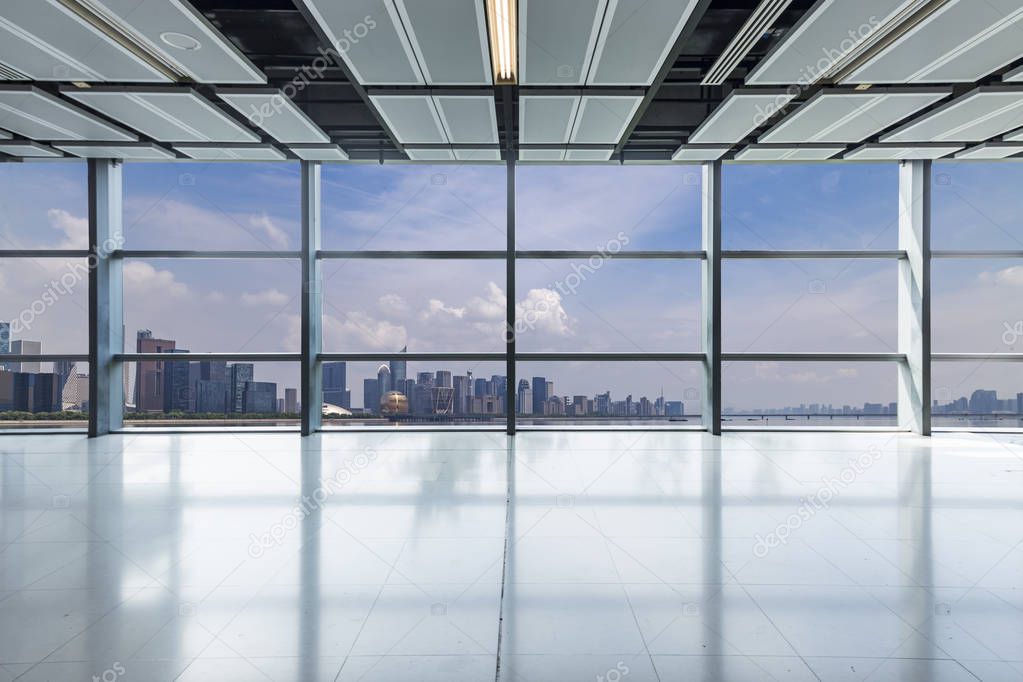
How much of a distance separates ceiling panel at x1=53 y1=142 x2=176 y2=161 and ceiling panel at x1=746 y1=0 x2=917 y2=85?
7.59 m

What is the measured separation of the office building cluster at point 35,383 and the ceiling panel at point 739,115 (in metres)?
9.78

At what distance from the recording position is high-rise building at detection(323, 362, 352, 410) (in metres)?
8.62

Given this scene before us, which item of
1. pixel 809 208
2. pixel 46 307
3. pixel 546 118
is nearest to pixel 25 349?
pixel 46 307

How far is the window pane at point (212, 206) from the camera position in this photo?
8383 mm

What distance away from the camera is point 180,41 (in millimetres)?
4559

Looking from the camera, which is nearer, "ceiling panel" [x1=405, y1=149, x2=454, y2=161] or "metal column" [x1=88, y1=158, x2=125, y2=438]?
"ceiling panel" [x1=405, y1=149, x2=454, y2=161]

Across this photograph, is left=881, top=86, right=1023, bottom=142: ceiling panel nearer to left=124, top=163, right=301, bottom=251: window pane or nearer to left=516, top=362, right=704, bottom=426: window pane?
left=516, top=362, right=704, bottom=426: window pane

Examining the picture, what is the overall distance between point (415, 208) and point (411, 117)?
2401 mm

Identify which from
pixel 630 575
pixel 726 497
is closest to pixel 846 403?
pixel 726 497

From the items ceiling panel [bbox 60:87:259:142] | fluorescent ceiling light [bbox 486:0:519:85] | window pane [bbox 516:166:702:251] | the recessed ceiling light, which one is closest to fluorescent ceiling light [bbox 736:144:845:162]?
window pane [bbox 516:166:702:251]

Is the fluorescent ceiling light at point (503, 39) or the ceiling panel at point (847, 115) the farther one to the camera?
the ceiling panel at point (847, 115)

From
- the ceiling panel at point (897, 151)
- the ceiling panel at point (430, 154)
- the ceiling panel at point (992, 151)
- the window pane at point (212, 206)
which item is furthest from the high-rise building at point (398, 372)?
the ceiling panel at point (992, 151)

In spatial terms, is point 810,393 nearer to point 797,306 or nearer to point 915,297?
point 797,306

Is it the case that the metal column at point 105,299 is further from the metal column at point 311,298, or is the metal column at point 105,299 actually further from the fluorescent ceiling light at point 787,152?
the fluorescent ceiling light at point 787,152
